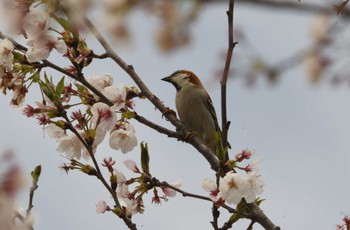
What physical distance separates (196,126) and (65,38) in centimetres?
401

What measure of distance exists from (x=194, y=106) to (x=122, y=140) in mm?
3937

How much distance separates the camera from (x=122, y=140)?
399 centimetres

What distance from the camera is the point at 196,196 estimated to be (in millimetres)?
3740

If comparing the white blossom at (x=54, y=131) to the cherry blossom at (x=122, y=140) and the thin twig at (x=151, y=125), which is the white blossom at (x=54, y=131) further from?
the thin twig at (x=151, y=125)

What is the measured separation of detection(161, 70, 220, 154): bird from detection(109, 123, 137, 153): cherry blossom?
3441mm

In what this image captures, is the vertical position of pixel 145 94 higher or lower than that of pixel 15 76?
higher

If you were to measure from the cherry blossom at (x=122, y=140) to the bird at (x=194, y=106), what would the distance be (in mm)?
3441

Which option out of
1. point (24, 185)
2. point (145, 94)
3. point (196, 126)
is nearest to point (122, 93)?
point (145, 94)

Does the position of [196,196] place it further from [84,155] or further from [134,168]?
[84,155]

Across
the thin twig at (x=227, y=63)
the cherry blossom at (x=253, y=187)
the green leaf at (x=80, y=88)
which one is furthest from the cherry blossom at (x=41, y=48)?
the cherry blossom at (x=253, y=187)

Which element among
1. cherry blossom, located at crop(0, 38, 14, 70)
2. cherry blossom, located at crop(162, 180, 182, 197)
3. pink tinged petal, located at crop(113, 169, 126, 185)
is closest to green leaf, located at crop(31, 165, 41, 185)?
pink tinged petal, located at crop(113, 169, 126, 185)

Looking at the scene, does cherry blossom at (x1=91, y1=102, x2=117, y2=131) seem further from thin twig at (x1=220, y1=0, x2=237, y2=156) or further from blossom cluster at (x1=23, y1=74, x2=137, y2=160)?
thin twig at (x1=220, y1=0, x2=237, y2=156)

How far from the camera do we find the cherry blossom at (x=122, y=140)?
13.0 feet

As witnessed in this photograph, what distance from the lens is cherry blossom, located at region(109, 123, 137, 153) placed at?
3.97 metres
